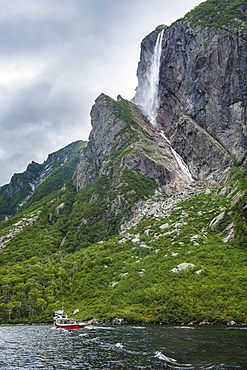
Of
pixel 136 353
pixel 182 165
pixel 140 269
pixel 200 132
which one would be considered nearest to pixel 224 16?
pixel 200 132

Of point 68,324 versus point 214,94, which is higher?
point 214,94

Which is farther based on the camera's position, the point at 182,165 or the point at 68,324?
the point at 182,165

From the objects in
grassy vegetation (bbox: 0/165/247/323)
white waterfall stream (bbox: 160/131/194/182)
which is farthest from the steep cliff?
grassy vegetation (bbox: 0/165/247/323)

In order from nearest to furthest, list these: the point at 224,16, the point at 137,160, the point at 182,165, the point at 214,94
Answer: the point at 214,94 → the point at 137,160 → the point at 182,165 → the point at 224,16

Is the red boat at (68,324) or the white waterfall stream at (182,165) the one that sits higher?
the white waterfall stream at (182,165)

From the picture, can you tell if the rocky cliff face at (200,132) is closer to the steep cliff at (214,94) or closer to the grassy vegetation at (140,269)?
the steep cliff at (214,94)

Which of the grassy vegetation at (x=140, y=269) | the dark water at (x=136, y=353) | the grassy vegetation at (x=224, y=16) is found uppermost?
the grassy vegetation at (x=224, y=16)

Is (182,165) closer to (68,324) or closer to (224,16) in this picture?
(224,16)

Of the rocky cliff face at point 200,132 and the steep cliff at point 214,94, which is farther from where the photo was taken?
the steep cliff at point 214,94

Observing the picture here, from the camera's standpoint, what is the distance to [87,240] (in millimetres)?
130500

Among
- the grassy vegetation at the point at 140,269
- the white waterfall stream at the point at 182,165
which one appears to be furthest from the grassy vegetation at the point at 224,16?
the grassy vegetation at the point at 140,269

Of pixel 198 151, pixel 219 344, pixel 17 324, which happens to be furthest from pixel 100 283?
pixel 198 151

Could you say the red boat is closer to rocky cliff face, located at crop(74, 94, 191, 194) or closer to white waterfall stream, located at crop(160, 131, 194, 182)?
rocky cliff face, located at crop(74, 94, 191, 194)

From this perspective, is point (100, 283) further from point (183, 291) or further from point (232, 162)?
point (232, 162)
